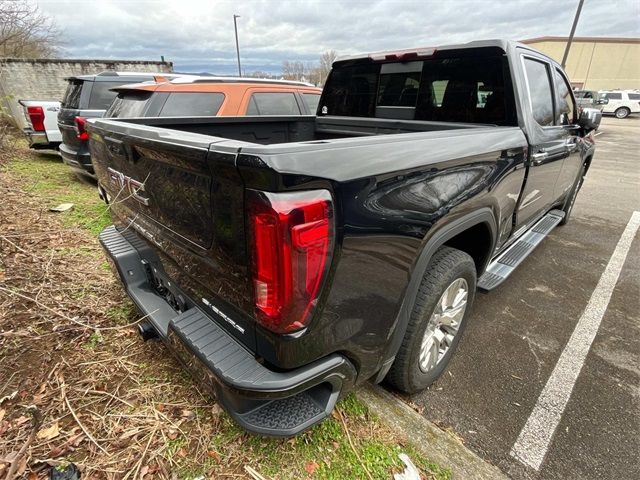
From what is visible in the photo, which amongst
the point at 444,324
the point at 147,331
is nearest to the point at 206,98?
the point at 147,331

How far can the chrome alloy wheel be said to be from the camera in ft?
6.80

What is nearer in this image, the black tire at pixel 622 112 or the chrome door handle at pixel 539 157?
the chrome door handle at pixel 539 157

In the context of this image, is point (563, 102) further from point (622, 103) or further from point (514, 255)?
point (622, 103)

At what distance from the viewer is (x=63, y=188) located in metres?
6.14

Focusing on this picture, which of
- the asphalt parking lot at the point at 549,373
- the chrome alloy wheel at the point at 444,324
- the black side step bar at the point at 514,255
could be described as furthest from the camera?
the black side step bar at the point at 514,255

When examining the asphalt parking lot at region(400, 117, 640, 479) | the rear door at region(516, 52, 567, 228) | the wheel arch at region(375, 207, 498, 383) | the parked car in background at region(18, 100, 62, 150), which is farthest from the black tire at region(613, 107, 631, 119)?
the parked car in background at region(18, 100, 62, 150)

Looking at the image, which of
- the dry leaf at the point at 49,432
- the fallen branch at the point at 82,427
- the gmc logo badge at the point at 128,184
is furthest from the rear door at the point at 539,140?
the dry leaf at the point at 49,432

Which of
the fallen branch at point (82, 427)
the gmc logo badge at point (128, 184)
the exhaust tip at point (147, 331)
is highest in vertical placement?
the gmc logo badge at point (128, 184)

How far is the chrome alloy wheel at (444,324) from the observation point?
2.07m

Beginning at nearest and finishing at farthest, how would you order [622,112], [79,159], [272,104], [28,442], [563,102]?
[28,442], [563,102], [272,104], [79,159], [622,112]

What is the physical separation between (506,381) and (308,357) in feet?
5.70

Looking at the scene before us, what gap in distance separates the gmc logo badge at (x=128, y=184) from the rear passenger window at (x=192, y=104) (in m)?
2.60

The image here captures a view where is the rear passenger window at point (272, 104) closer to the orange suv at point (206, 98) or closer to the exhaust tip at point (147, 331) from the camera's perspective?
the orange suv at point (206, 98)

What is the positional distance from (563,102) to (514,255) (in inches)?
66.9
